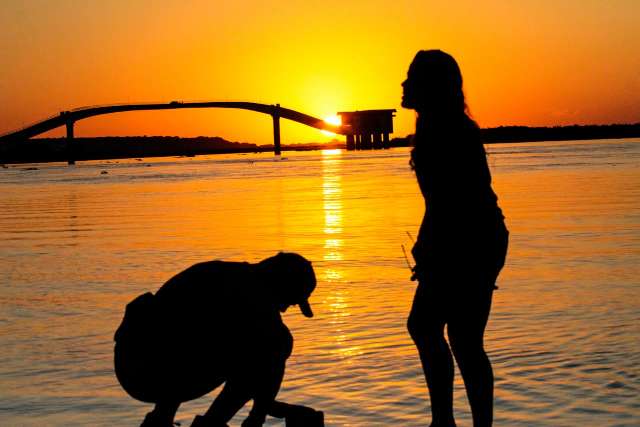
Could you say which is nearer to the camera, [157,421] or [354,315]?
[157,421]

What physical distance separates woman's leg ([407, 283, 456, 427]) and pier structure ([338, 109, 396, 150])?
185803 millimetres

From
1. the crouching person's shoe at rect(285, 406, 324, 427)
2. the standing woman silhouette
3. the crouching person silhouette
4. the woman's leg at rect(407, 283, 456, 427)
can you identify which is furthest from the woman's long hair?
the crouching person's shoe at rect(285, 406, 324, 427)

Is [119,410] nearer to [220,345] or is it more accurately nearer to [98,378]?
[98,378]

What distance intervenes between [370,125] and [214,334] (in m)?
188

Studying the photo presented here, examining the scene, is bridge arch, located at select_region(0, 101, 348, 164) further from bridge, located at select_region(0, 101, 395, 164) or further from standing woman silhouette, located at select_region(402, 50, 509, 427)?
standing woman silhouette, located at select_region(402, 50, 509, 427)

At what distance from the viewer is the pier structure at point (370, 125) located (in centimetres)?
19088

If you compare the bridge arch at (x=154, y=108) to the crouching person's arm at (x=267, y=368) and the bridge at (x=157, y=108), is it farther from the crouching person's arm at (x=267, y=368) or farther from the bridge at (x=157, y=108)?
the crouching person's arm at (x=267, y=368)

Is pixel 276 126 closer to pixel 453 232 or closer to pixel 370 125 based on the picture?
pixel 370 125

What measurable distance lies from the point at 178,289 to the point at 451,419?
1296mm

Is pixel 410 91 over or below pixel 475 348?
over

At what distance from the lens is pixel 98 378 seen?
6395 millimetres

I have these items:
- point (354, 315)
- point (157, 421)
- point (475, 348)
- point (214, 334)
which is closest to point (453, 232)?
point (475, 348)

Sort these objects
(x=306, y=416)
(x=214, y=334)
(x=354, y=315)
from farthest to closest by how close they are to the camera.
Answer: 1. (x=354, y=315)
2. (x=306, y=416)
3. (x=214, y=334)

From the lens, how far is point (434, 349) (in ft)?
14.8
